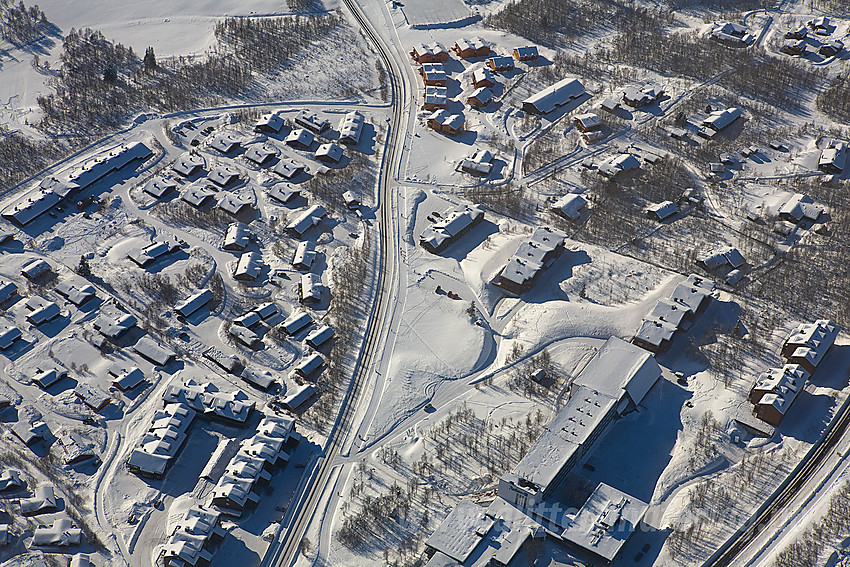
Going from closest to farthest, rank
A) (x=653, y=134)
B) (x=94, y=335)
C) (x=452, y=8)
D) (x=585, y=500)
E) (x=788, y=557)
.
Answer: (x=788, y=557), (x=585, y=500), (x=94, y=335), (x=653, y=134), (x=452, y=8)

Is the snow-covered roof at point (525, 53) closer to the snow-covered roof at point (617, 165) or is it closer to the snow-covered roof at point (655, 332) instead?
the snow-covered roof at point (617, 165)

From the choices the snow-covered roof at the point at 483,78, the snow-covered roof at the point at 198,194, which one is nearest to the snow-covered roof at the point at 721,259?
the snow-covered roof at the point at 483,78

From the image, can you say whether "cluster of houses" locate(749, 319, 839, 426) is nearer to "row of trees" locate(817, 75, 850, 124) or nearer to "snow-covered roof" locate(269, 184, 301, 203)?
"row of trees" locate(817, 75, 850, 124)

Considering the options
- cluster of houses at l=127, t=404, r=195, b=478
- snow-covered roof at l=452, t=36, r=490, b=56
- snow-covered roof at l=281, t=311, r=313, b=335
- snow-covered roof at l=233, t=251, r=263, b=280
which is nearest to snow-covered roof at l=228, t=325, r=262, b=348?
snow-covered roof at l=281, t=311, r=313, b=335

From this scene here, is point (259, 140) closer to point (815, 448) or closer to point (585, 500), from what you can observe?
point (585, 500)

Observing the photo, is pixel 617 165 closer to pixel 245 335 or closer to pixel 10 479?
pixel 245 335

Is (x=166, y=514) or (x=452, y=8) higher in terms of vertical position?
(x=452, y=8)

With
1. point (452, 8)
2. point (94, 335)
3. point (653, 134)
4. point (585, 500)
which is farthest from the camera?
point (452, 8)

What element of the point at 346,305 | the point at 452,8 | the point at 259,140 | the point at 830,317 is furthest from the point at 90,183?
the point at 830,317
